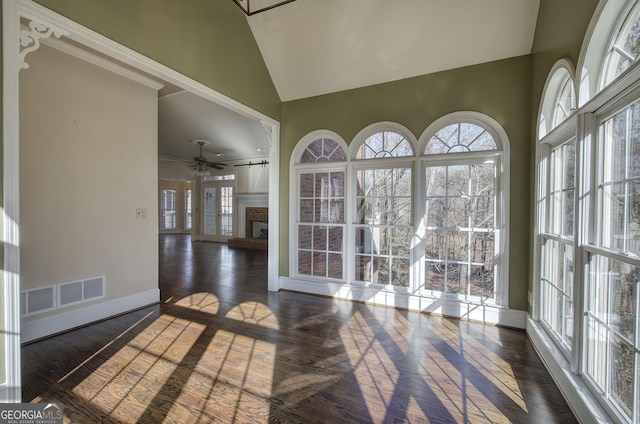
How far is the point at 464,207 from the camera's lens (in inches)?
134

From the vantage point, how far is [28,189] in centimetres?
275

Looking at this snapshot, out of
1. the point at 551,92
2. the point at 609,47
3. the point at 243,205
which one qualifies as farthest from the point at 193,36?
the point at 243,205

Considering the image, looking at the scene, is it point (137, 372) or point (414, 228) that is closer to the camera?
point (137, 372)

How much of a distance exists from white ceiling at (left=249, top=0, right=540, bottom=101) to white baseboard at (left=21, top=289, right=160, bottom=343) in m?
3.67

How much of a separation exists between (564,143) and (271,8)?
10.9 ft

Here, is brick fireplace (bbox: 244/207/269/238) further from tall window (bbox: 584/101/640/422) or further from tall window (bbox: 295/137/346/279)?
→ tall window (bbox: 584/101/640/422)

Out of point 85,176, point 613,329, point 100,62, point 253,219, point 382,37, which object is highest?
point 382,37

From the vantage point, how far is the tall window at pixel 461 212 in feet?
10.8

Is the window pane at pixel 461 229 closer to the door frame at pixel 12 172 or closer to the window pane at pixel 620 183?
the window pane at pixel 620 183

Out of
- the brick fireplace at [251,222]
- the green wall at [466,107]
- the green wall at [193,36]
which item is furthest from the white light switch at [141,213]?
the brick fireplace at [251,222]

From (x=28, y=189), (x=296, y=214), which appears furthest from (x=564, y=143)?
(x=28, y=189)

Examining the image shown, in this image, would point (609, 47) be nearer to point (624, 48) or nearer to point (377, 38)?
point (624, 48)

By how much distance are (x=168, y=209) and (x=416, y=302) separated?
12580 mm

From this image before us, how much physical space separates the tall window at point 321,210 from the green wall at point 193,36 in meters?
1.01
